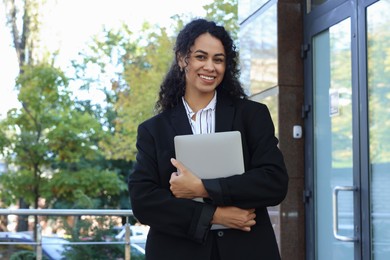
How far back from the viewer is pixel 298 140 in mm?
5719

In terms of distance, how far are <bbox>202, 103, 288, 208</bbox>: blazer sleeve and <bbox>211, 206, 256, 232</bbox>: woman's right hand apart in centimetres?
2

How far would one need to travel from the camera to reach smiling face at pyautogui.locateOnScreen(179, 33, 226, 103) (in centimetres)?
253

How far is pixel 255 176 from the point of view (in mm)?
2326

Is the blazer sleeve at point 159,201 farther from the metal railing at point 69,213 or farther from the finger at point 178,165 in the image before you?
the metal railing at point 69,213

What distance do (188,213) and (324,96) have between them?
3.36 meters

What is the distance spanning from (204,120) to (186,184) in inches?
12.9

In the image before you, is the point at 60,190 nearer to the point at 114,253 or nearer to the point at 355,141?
the point at 114,253

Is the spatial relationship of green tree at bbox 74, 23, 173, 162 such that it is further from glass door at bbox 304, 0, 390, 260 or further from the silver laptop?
the silver laptop

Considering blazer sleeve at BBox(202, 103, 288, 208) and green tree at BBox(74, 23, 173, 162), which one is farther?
green tree at BBox(74, 23, 173, 162)

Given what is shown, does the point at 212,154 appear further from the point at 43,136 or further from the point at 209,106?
the point at 43,136

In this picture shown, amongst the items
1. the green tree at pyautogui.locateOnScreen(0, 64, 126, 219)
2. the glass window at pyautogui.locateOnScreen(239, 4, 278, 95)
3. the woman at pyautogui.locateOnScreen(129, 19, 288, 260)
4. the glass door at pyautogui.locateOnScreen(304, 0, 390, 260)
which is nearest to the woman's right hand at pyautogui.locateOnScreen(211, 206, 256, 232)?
the woman at pyautogui.locateOnScreen(129, 19, 288, 260)

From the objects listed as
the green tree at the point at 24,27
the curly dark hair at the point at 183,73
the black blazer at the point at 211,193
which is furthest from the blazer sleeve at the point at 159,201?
the green tree at the point at 24,27

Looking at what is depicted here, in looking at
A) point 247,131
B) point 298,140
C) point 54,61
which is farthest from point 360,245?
point 54,61

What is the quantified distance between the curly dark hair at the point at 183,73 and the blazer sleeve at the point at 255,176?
0.18 metres
